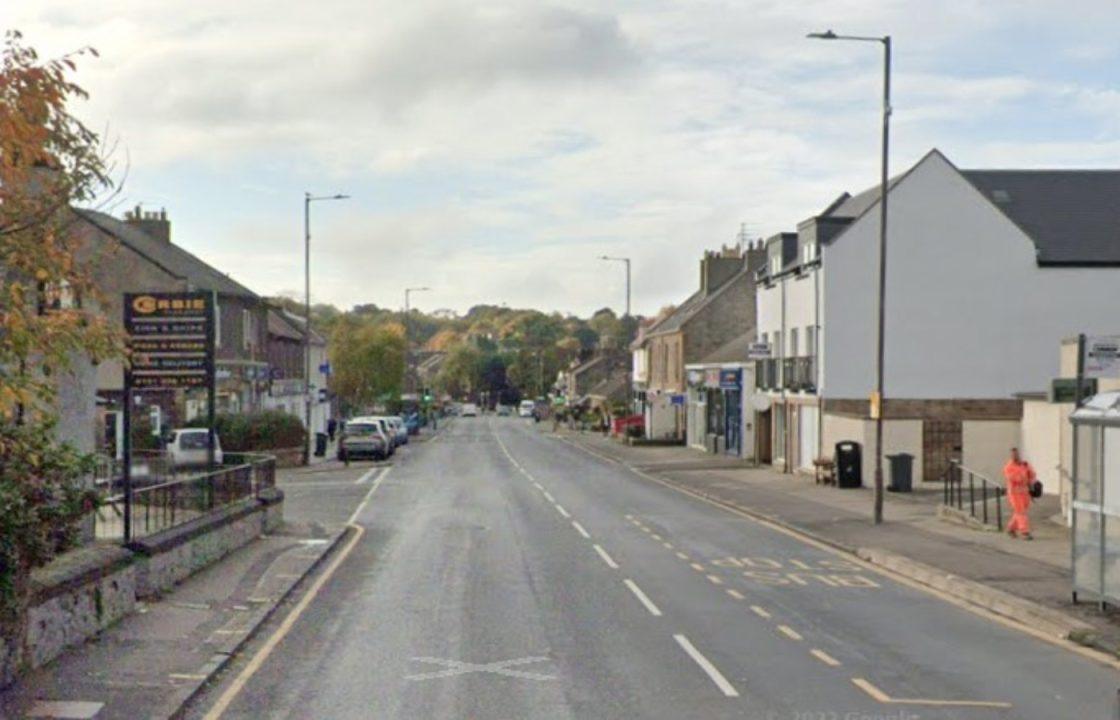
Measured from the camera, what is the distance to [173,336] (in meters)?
20.9

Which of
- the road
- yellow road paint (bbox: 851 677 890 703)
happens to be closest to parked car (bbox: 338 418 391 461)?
the road

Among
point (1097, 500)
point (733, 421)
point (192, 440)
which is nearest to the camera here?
point (1097, 500)

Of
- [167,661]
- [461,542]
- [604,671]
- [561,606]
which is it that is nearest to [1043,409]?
[461,542]

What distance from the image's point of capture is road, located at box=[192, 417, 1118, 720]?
12117 millimetres

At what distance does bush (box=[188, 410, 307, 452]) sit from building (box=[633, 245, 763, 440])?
24.6 m

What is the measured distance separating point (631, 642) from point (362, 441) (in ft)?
137

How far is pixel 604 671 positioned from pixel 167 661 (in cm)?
440

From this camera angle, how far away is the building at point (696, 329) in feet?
236

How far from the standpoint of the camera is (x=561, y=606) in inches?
706

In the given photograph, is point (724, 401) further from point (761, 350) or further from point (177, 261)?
point (177, 261)

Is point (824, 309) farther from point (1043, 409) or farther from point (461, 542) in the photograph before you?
point (461, 542)

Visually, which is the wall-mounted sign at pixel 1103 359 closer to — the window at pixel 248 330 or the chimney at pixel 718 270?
the window at pixel 248 330

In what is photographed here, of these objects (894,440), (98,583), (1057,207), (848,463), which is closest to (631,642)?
(98,583)

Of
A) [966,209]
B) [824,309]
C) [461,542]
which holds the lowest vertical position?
[461,542]
